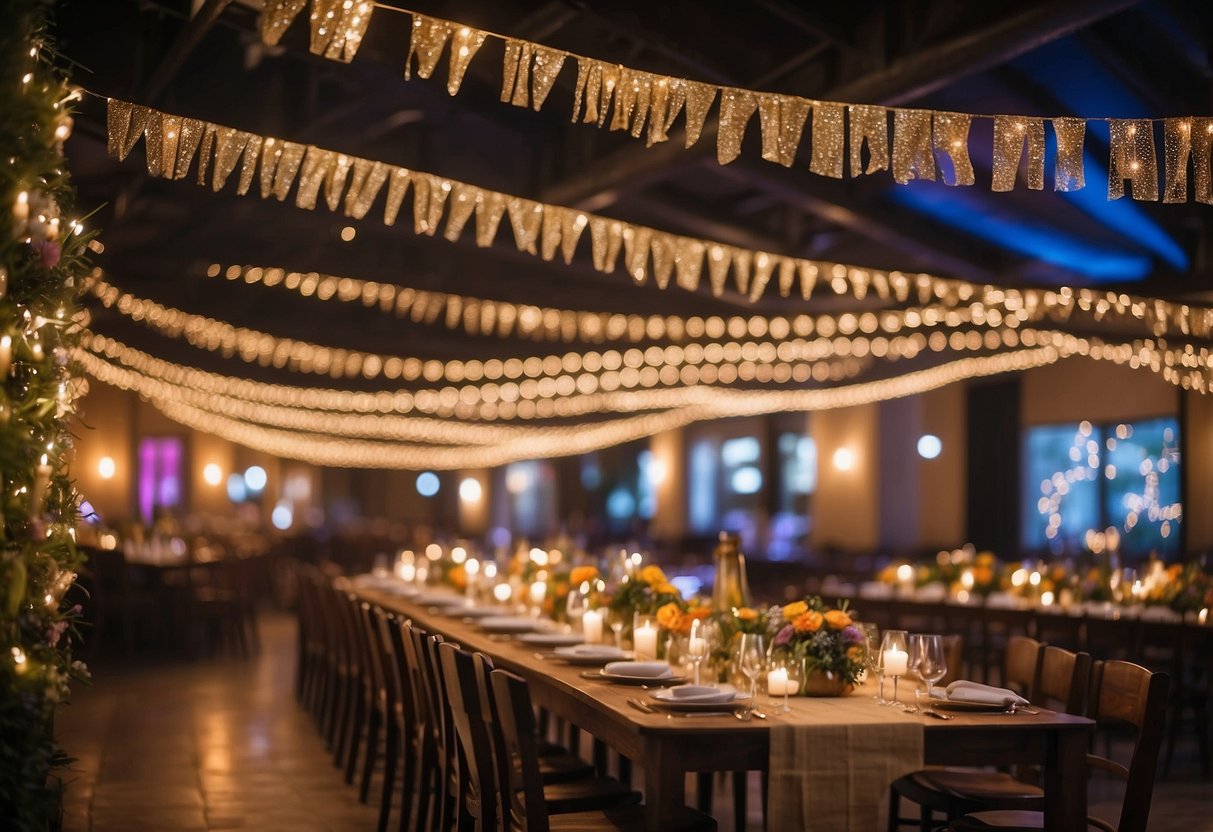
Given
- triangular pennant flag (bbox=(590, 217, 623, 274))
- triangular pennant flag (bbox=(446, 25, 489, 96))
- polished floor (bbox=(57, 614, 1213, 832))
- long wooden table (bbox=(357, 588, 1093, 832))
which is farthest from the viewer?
triangular pennant flag (bbox=(590, 217, 623, 274))

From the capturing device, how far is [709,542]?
19391mm

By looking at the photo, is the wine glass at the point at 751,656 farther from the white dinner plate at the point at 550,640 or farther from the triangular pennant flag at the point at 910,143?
the triangular pennant flag at the point at 910,143

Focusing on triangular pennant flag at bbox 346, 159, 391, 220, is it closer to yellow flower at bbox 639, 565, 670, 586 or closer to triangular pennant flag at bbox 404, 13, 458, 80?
triangular pennant flag at bbox 404, 13, 458, 80

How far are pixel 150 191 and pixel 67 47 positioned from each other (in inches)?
116

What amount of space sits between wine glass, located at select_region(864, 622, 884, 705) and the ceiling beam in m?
2.23

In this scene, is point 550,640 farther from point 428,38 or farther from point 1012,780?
point 428,38

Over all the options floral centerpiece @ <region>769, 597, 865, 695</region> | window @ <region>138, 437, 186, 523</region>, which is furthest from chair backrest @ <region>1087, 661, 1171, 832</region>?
window @ <region>138, 437, 186, 523</region>

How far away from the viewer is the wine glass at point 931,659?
146 inches

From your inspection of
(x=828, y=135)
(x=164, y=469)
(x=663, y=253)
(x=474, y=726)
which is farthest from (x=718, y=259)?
(x=164, y=469)

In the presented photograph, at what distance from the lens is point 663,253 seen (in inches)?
280

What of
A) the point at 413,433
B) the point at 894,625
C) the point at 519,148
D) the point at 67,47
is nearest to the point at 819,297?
the point at 894,625

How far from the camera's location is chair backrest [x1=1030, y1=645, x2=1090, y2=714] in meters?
4.26

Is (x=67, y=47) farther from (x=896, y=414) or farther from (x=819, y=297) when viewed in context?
(x=896, y=414)

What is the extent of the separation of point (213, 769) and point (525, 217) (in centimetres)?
323
